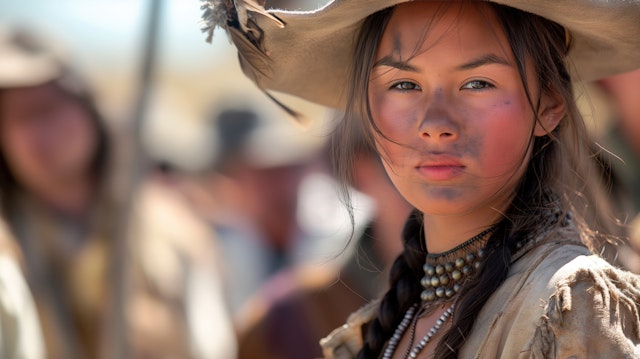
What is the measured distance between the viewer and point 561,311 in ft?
5.96

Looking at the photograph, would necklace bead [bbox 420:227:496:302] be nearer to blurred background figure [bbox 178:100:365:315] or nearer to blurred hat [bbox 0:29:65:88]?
blurred background figure [bbox 178:100:365:315]

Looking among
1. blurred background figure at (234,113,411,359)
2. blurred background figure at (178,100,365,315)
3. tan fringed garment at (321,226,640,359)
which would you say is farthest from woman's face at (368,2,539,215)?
blurred background figure at (178,100,365,315)

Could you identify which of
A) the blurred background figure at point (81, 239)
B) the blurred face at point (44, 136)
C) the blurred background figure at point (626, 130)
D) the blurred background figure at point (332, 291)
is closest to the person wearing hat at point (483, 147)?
the blurred background figure at point (332, 291)

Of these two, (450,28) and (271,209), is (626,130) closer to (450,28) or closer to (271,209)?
(271,209)

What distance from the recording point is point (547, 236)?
6.77ft

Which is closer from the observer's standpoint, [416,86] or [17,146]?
[416,86]

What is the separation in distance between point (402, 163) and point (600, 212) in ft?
2.37

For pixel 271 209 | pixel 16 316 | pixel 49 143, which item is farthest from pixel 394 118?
pixel 271 209

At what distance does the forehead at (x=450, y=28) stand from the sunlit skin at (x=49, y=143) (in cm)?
272

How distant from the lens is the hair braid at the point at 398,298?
2.43m

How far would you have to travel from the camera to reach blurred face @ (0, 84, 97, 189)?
180 inches

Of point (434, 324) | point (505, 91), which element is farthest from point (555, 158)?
point (434, 324)

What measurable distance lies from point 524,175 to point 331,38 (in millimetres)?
527

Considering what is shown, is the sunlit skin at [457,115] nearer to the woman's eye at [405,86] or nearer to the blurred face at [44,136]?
the woman's eye at [405,86]
